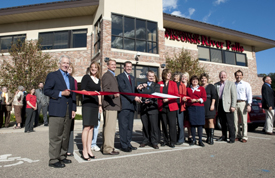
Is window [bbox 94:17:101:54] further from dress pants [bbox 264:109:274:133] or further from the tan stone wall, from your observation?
dress pants [bbox 264:109:274:133]

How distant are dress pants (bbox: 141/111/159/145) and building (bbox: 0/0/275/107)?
8.14 meters

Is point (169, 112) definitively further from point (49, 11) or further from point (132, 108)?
point (49, 11)

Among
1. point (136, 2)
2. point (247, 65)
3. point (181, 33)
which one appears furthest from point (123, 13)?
point (247, 65)

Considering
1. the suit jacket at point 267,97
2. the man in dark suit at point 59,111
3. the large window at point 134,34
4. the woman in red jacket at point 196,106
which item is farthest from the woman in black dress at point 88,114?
the large window at point 134,34

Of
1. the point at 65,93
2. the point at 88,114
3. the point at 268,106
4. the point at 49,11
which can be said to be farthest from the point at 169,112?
the point at 49,11

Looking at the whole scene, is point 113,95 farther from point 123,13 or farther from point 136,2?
point 136,2

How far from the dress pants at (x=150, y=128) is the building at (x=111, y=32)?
321 inches

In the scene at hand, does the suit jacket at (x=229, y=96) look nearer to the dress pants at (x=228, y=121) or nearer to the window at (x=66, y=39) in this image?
the dress pants at (x=228, y=121)

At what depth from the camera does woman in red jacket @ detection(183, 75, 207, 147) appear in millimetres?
5305

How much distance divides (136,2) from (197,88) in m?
10.9

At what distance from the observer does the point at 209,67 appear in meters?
19.3

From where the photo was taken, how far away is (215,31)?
18.6 meters

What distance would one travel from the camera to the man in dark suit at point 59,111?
3.45 metres

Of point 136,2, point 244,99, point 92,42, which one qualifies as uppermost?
point 136,2
